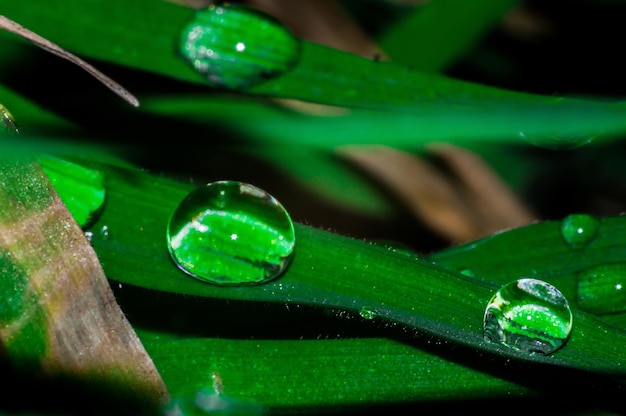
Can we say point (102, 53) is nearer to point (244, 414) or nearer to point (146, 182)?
point (146, 182)

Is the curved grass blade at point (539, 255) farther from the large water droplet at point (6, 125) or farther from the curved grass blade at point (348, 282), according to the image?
the large water droplet at point (6, 125)

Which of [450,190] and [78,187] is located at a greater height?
[78,187]

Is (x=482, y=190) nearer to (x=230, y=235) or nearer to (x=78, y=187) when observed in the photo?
(x=230, y=235)

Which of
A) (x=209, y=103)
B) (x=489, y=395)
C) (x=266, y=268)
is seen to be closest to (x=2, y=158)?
(x=266, y=268)

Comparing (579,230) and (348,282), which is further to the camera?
(579,230)

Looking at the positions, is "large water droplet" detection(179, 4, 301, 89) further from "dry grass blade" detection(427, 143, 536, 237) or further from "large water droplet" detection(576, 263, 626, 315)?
"dry grass blade" detection(427, 143, 536, 237)

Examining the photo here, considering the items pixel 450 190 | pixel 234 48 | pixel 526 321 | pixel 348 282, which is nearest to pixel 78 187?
pixel 348 282

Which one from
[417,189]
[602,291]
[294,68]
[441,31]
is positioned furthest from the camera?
[417,189]
